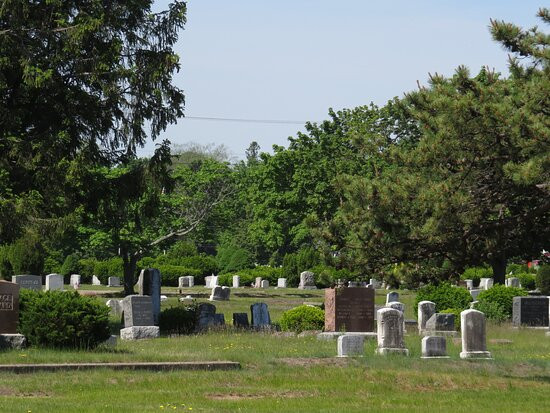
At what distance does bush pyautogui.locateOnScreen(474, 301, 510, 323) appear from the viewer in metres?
37.7

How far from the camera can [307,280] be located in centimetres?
6619

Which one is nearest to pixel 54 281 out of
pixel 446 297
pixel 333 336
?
pixel 446 297

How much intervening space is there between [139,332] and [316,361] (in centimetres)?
737

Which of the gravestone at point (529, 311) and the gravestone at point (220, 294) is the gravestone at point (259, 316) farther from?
the gravestone at point (220, 294)

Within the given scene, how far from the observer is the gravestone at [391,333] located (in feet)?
83.5

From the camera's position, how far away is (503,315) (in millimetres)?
37781

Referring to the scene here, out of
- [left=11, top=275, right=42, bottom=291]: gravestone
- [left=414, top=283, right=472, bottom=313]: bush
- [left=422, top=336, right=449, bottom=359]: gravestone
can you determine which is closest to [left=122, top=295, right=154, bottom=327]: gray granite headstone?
[left=422, top=336, right=449, bottom=359]: gravestone

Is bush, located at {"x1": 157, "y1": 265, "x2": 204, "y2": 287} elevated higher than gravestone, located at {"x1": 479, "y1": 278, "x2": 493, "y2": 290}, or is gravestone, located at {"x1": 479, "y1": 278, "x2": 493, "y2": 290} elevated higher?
bush, located at {"x1": 157, "y1": 265, "x2": 204, "y2": 287}

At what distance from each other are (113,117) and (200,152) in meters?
114

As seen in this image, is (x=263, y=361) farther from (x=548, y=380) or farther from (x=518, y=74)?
(x=518, y=74)

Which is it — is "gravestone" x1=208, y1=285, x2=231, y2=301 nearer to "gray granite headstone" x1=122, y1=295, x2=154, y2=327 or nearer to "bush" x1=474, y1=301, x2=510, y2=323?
"bush" x1=474, y1=301, x2=510, y2=323

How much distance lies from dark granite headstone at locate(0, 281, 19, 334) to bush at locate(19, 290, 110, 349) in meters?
0.21

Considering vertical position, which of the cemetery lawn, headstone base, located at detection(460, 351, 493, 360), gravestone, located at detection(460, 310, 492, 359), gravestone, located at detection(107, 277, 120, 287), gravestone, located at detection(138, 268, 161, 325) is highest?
gravestone, located at detection(107, 277, 120, 287)

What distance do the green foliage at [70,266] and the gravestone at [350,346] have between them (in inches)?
2013
